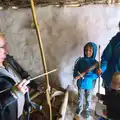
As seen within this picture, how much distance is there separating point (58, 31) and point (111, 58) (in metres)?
0.58

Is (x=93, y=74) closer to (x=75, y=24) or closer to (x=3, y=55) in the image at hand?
(x=75, y=24)

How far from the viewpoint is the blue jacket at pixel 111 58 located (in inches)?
62.2

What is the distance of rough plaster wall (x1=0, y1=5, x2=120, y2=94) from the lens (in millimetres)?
1960

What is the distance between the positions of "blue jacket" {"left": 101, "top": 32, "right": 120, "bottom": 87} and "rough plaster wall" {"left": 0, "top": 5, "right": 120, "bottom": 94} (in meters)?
0.39

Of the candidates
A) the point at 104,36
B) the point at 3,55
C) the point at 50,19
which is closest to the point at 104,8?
the point at 104,36

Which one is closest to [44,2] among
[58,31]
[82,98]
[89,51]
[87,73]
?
[58,31]

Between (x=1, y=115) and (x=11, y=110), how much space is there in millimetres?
61

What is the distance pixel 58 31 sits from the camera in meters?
2.01

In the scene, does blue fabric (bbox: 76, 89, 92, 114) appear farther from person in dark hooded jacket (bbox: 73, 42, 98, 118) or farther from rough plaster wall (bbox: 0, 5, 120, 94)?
rough plaster wall (bbox: 0, 5, 120, 94)

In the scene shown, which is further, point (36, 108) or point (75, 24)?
point (75, 24)

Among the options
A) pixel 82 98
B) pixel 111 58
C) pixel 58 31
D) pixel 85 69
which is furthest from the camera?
pixel 58 31

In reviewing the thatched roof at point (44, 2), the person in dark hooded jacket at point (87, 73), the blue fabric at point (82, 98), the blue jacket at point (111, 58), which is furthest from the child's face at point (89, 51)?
the thatched roof at point (44, 2)

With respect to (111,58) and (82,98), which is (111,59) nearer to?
(111,58)

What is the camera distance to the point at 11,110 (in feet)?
4.00
